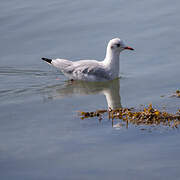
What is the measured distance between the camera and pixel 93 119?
847 centimetres

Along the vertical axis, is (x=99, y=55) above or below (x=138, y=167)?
above

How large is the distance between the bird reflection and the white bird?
0.15 metres

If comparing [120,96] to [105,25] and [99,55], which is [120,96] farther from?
[105,25]

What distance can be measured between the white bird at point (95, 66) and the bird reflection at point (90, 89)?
0.48ft

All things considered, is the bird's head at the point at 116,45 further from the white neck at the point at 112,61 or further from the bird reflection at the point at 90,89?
the bird reflection at the point at 90,89

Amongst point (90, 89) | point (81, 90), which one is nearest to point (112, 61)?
point (90, 89)

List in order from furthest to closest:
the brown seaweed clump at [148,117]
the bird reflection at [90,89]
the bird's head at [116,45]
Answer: the bird's head at [116,45] → the bird reflection at [90,89] → the brown seaweed clump at [148,117]

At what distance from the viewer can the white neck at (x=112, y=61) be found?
11109 mm

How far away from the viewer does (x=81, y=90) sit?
1068 centimetres

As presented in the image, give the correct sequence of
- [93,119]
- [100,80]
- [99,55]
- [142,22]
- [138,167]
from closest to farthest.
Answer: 1. [138,167]
2. [93,119]
3. [100,80]
4. [99,55]
5. [142,22]

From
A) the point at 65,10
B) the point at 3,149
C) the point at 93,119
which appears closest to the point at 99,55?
the point at 65,10

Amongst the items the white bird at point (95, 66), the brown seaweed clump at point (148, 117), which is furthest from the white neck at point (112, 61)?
the brown seaweed clump at point (148, 117)

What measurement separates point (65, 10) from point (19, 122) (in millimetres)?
6566

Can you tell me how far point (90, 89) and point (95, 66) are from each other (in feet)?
2.24
